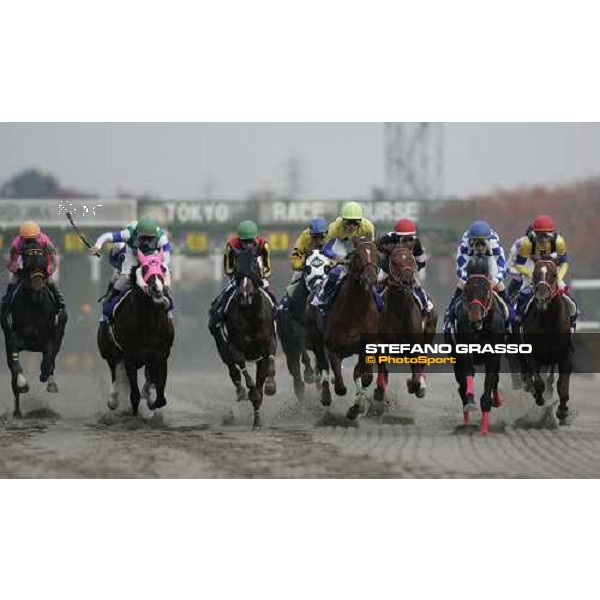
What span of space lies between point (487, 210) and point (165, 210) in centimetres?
533

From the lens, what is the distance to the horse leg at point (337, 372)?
56.1ft

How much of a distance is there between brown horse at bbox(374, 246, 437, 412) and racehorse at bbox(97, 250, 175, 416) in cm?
250

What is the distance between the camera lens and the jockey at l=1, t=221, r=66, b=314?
1773 centimetres

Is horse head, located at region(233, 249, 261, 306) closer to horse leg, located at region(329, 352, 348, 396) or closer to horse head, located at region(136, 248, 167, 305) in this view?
horse head, located at region(136, 248, 167, 305)

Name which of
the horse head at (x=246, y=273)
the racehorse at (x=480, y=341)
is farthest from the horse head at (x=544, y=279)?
the horse head at (x=246, y=273)

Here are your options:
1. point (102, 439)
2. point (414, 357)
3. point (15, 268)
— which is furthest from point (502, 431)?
point (15, 268)

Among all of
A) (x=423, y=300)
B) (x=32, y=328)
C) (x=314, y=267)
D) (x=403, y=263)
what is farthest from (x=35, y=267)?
(x=423, y=300)

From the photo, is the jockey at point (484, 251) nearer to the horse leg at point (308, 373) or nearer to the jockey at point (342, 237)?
the jockey at point (342, 237)

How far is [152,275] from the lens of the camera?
16.5 m

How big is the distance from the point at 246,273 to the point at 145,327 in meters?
1.38

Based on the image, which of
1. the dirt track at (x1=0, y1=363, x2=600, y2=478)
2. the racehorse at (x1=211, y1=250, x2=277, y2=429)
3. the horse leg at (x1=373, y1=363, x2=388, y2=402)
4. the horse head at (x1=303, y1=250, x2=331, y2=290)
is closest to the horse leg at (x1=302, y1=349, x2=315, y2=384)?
the dirt track at (x1=0, y1=363, x2=600, y2=478)

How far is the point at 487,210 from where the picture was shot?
23578 mm

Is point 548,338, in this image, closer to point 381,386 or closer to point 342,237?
point 381,386
